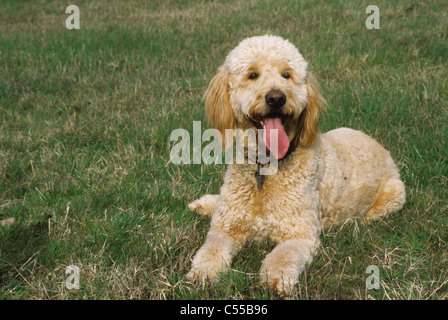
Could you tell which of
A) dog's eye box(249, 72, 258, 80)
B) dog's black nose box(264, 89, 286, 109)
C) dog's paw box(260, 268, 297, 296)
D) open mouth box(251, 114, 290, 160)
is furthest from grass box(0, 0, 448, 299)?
dog's eye box(249, 72, 258, 80)

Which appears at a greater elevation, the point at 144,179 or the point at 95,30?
the point at 95,30

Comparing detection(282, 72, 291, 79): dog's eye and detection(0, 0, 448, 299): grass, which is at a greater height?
detection(282, 72, 291, 79): dog's eye

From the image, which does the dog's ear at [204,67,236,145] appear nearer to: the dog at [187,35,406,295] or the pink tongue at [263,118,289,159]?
the dog at [187,35,406,295]

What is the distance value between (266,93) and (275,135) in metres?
0.33

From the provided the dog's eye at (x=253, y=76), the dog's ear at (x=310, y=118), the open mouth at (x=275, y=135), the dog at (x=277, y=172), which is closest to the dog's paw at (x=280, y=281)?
the dog at (x=277, y=172)

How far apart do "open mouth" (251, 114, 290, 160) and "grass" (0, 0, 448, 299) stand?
768 mm

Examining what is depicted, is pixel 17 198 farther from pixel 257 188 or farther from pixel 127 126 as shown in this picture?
pixel 257 188

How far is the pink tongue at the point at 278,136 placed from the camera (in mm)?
3635

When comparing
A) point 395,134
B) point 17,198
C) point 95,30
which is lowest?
point 17,198

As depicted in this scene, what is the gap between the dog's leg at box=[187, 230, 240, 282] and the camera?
3.26 metres

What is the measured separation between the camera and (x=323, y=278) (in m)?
3.28
